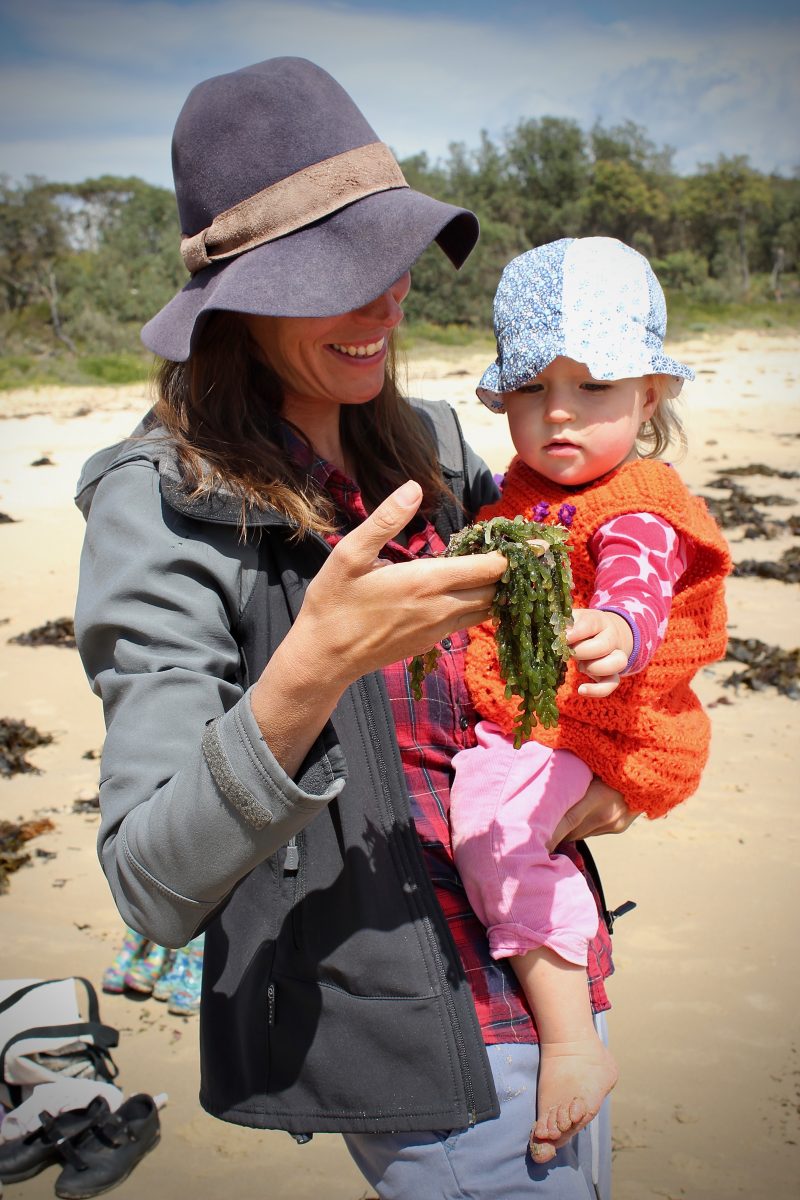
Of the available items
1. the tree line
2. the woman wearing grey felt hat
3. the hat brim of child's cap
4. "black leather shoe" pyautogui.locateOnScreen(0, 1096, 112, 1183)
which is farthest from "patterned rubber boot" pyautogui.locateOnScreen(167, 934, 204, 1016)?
the tree line

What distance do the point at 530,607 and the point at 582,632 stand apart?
0.45 ft

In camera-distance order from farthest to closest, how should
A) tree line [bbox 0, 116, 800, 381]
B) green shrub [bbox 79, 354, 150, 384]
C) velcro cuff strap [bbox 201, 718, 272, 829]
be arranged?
tree line [bbox 0, 116, 800, 381] < green shrub [bbox 79, 354, 150, 384] < velcro cuff strap [bbox 201, 718, 272, 829]

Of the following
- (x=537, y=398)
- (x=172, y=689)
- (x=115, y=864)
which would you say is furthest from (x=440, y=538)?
(x=115, y=864)

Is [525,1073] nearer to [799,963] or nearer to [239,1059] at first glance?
[239,1059]

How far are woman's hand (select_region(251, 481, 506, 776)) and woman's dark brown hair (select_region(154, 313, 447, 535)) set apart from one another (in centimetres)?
31

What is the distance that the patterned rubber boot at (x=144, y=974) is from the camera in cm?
466

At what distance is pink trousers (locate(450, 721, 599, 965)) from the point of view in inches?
76.7

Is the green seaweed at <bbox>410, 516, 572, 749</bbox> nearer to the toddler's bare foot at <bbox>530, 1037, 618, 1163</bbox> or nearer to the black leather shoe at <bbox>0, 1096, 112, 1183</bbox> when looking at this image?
the toddler's bare foot at <bbox>530, 1037, 618, 1163</bbox>

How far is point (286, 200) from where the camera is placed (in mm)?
1971

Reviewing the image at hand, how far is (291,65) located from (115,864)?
149 centimetres

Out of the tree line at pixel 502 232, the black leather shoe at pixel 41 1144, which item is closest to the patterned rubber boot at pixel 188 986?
the black leather shoe at pixel 41 1144

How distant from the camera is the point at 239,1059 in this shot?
189cm

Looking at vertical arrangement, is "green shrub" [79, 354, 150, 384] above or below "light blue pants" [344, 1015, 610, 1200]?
below

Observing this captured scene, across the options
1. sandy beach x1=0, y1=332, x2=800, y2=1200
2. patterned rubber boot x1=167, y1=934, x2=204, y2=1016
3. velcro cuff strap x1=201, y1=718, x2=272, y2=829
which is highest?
velcro cuff strap x1=201, y1=718, x2=272, y2=829
